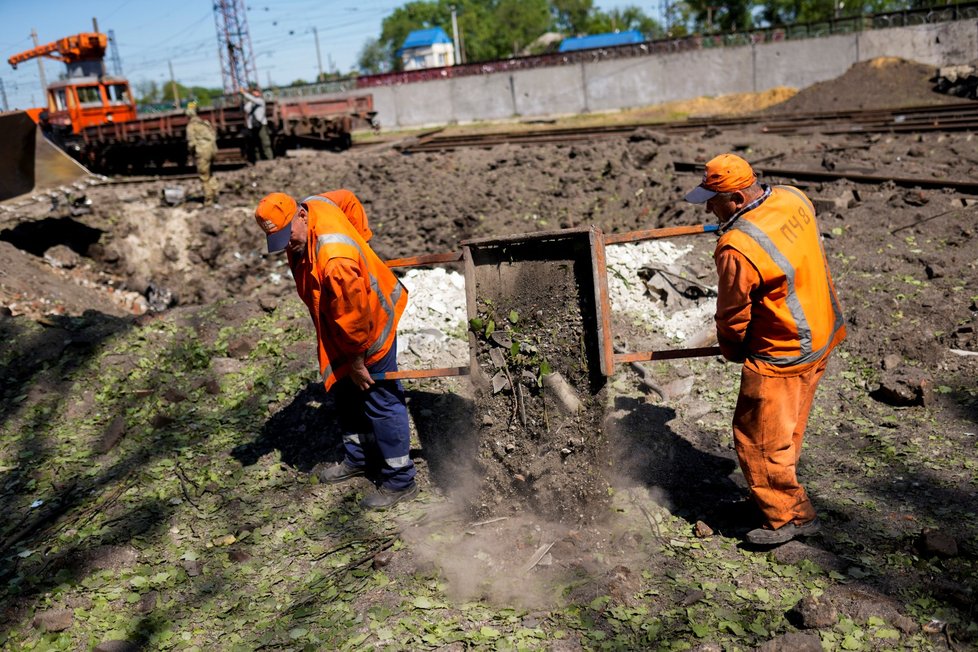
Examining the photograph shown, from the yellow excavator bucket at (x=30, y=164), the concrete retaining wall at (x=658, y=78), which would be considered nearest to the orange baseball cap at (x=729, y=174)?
the yellow excavator bucket at (x=30, y=164)

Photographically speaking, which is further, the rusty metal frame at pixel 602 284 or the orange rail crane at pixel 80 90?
the orange rail crane at pixel 80 90

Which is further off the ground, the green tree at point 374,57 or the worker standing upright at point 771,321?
the green tree at point 374,57

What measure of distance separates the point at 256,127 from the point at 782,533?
16067mm

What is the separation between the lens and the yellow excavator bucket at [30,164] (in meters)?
10.0

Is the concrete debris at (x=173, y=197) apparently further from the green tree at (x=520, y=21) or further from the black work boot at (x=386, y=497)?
the green tree at (x=520, y=21)

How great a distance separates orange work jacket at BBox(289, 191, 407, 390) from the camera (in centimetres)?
404

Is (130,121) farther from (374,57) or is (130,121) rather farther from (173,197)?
(374,57)

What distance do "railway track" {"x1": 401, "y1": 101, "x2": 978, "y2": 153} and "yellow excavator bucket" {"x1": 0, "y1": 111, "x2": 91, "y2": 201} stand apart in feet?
25.1

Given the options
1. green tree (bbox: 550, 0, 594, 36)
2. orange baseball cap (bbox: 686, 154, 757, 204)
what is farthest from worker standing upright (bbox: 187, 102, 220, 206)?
green tree (bbox: 550, 0, 594, 36)

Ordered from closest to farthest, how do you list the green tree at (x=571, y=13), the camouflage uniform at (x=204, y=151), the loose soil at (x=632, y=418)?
the loose soil at (x=632, y=418) < the camouflage uniform at (x=204, y=151) < the green tree at (x=571, y=13)

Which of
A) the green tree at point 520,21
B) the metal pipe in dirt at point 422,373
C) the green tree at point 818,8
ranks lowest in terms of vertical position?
the metal pipe in dirt at point 422,373

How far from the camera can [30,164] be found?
33.9ft

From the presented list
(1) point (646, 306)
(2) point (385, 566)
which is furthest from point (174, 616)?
(1) point (646, 306)

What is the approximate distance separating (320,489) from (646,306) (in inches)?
129
